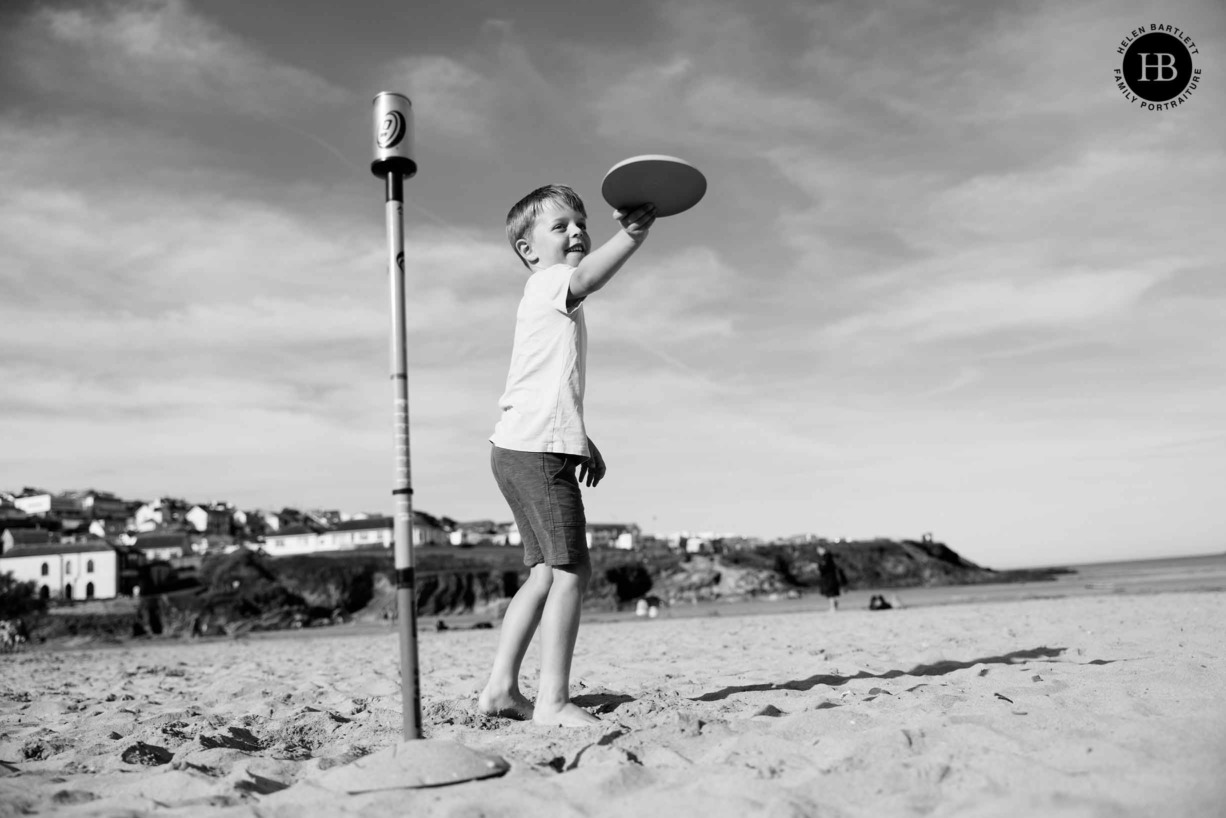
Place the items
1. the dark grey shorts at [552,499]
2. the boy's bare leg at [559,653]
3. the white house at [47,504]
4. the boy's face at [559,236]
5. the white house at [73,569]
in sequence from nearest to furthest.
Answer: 1. the boy's bare leg at [559,653]
2. the dark grey shorts at [552,499]
3. the boy's face at [559,236]
4. the white house at [73,569]
5. the white house at [47,504]

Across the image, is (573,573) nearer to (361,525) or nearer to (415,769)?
(415,769)

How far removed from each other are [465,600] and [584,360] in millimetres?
46697

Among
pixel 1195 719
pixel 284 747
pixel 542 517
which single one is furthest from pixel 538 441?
pixel 1195 719

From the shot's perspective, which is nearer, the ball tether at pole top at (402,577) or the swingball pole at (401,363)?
the ball tether at pole top at (402,577)

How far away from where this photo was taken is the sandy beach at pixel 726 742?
195cm

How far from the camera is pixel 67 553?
6294 cm

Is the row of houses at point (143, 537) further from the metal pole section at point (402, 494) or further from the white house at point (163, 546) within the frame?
the metal pole section at point (402, 494)

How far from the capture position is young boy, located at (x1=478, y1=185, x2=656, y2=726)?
121 inches

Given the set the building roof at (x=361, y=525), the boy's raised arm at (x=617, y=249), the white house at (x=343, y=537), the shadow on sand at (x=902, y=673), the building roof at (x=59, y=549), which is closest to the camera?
the boy's raised arm at (x=617, y=249)

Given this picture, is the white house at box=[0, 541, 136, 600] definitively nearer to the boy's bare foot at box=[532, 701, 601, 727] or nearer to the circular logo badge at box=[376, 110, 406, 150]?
the boy's bare foot at box=[532, 701, 601, 727]

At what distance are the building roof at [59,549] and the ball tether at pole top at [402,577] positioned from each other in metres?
70.3

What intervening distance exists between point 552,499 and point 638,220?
1.11 meters

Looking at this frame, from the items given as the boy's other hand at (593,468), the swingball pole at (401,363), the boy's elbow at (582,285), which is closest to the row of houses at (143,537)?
the boy's other hand at (593,468)

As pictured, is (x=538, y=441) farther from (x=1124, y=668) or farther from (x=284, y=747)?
(x=1124, y=668)
